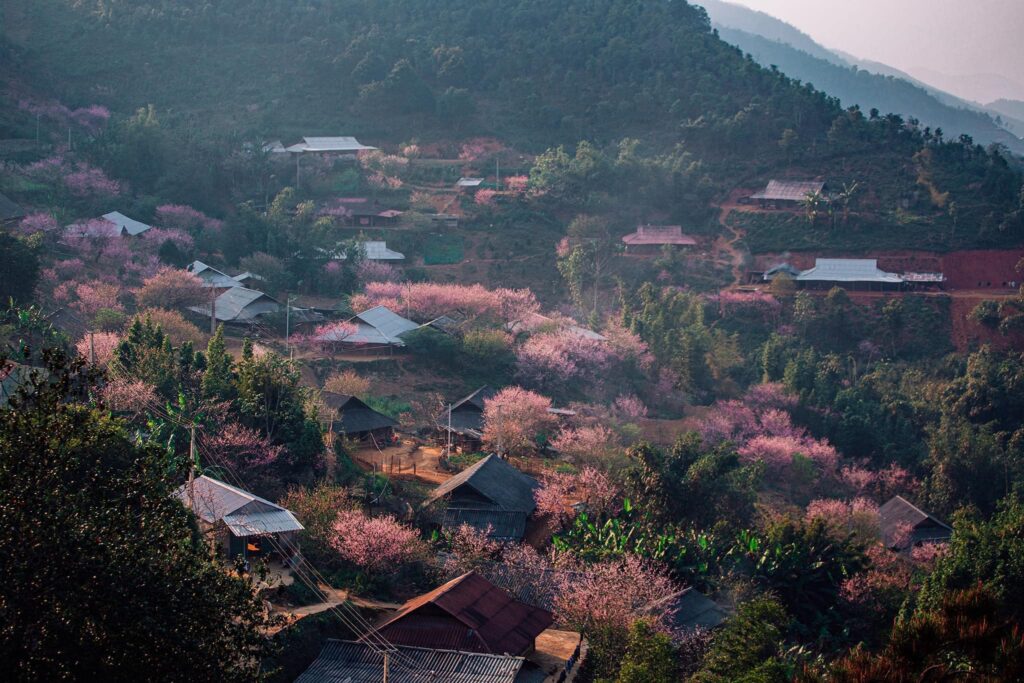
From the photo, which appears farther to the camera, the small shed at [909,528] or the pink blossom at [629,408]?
the pink blossom at [629,408]

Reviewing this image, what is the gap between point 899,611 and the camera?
25688 millimetres

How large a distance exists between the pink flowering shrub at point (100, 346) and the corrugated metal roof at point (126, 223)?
14.6 metres

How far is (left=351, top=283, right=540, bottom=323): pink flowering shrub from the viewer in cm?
4541

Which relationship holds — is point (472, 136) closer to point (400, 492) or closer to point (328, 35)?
point (328, 35)

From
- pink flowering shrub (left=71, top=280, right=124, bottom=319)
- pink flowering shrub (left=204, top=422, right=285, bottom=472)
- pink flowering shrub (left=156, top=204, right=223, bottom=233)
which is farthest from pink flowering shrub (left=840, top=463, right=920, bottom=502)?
pink flowering shrub (left=156, top=204, right=223, bottom=233)

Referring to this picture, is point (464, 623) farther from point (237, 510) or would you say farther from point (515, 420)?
point (515, 420)

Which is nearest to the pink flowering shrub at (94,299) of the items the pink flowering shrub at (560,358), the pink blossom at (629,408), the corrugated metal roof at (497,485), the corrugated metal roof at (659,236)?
the pink flowering shrub at (560,358)

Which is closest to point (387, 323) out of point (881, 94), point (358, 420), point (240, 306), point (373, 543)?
point (240, 306)

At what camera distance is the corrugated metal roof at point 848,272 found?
177ft

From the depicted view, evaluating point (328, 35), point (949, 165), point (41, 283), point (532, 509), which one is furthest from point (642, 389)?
point (328, 35)

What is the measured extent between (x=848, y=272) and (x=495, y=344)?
22.2 m

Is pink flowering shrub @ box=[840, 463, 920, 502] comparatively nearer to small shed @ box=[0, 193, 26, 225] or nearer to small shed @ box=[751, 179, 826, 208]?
small shed @ box=[751, 179, 826, 208]

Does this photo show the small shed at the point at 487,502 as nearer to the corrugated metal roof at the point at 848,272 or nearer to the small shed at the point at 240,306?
the small shed at the point at 240,306

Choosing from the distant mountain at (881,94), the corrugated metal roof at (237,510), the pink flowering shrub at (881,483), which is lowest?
the pink flowering shrub at (881,483)
